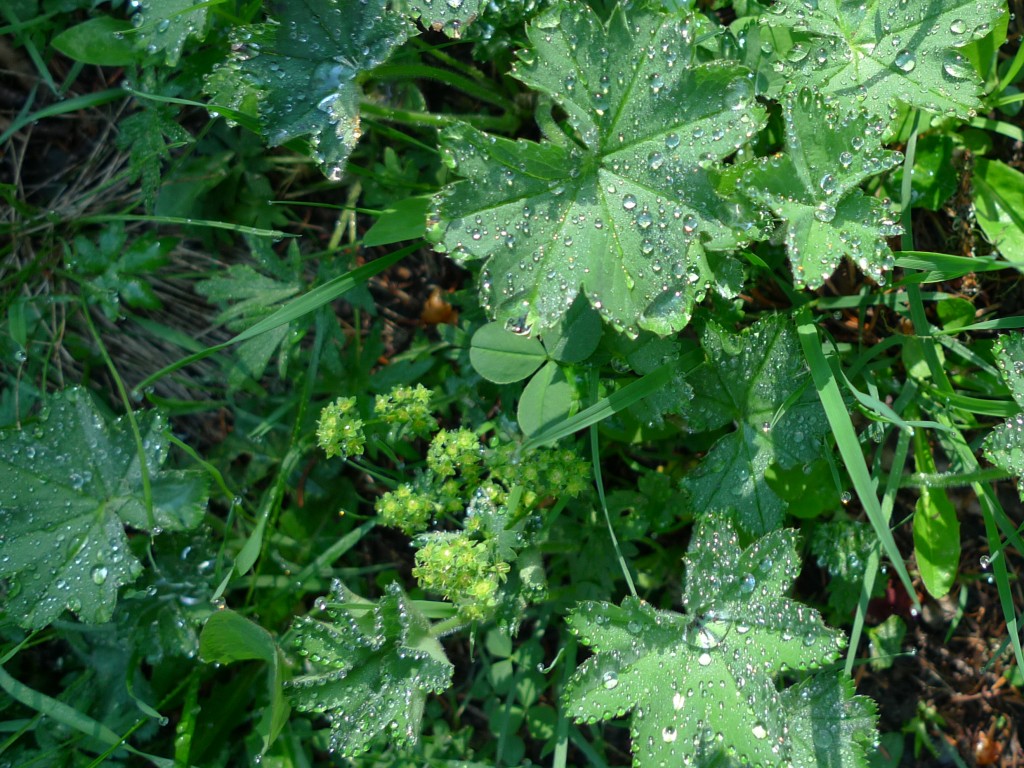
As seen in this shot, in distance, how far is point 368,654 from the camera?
2.38 metres

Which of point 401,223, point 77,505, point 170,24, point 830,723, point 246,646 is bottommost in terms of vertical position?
point 830,723

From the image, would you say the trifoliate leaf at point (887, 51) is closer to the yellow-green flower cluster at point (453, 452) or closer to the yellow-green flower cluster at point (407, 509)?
the yellow-green flower cluster at point (453, 452)

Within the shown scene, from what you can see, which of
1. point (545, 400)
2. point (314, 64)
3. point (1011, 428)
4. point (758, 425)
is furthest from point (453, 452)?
point (1011, 428)

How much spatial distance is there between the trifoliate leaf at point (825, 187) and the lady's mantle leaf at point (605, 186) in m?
0.10

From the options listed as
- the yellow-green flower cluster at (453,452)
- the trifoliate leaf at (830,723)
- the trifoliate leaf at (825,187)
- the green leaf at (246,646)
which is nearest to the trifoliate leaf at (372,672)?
the green leaf at (246,646)

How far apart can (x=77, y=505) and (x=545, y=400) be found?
1.57 m

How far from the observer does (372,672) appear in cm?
238

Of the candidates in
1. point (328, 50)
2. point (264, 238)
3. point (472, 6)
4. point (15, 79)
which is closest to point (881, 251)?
point (472, 6)

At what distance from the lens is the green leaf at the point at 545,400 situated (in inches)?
99.7

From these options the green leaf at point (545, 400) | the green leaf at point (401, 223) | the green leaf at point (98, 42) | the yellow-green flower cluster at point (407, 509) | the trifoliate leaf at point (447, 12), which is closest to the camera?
the trifoliate leaf at point (447, 12)

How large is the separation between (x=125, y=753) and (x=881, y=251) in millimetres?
2946

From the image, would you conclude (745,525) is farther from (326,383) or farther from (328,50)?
(328,50)

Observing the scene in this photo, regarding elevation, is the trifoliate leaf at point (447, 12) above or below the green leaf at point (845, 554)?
above

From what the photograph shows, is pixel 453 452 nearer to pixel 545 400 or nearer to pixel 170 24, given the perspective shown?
pixel 545 400
